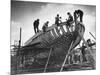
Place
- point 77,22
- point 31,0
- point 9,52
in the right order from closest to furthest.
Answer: point 9,52 < point 31,0 < point 77,22

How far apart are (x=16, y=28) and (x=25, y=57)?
358mm

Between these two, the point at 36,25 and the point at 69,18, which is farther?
the point at 69,18

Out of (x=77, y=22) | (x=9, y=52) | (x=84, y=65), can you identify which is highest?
(x=77, y=22)

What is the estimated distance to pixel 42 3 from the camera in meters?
2.23

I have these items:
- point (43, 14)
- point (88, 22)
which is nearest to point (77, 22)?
point (88, 22)

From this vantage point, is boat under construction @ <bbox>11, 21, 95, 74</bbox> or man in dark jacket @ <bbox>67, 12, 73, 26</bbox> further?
man in dark jacket @ <bbox>67, 12, 73, 26</bbox>

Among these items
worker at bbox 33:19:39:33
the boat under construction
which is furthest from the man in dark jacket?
worker at bbox 33:19:39:33

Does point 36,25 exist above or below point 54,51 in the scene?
above

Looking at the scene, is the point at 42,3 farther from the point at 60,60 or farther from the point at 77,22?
the point at 60,60

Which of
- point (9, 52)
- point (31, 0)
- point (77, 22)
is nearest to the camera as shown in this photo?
point (9, 52)

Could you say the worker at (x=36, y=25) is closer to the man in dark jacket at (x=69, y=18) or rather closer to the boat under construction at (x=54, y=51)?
the boat under construction at (x=54, y=51)

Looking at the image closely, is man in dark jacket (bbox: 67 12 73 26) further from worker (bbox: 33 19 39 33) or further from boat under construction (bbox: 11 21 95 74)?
worker (bbox: 33 19 39 33)

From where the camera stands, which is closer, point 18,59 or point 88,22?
point 18,59

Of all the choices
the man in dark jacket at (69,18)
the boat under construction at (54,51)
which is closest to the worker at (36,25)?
the boat under construction at (54,51)
